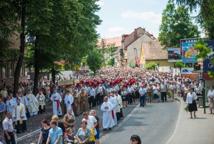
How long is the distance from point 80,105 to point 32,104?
3.09 meters

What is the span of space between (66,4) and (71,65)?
1285 centimetres

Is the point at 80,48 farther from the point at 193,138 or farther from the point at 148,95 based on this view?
the point at 193,138

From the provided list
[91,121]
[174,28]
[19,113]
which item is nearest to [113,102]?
[19,113]

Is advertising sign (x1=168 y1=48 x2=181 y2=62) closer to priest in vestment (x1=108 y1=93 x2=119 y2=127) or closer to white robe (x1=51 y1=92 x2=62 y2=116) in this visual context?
white robe (x1=51 y1=92 x2=62 y2=116)

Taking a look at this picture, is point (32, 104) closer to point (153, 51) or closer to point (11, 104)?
point (11, 104)

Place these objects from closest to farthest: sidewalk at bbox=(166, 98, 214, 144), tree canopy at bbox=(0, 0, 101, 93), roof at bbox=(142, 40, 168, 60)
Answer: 1. sidewalk at bbox=(166, 98, 214, 144)
2. tree canopy at bbox=(0, 0, 101, 93)
3. roof at bbox=(142, 40, 168, 60)

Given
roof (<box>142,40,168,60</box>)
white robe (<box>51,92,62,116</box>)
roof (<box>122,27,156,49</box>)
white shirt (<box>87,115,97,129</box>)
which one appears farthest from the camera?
roof (<box>122,27,156,49</box>)

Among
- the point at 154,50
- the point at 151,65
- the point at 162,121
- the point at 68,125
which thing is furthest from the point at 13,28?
the point at 154,50

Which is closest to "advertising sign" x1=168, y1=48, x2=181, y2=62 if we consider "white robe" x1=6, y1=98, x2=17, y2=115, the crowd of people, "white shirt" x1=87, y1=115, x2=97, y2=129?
the crowd of people

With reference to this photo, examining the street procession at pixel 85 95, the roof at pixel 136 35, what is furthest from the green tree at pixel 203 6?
the roof at pixel 136 35

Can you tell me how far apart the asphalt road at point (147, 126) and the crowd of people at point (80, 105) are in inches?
30.9

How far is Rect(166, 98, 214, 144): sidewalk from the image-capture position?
66.3ft

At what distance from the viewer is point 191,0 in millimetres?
21391

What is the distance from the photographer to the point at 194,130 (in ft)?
76.3
